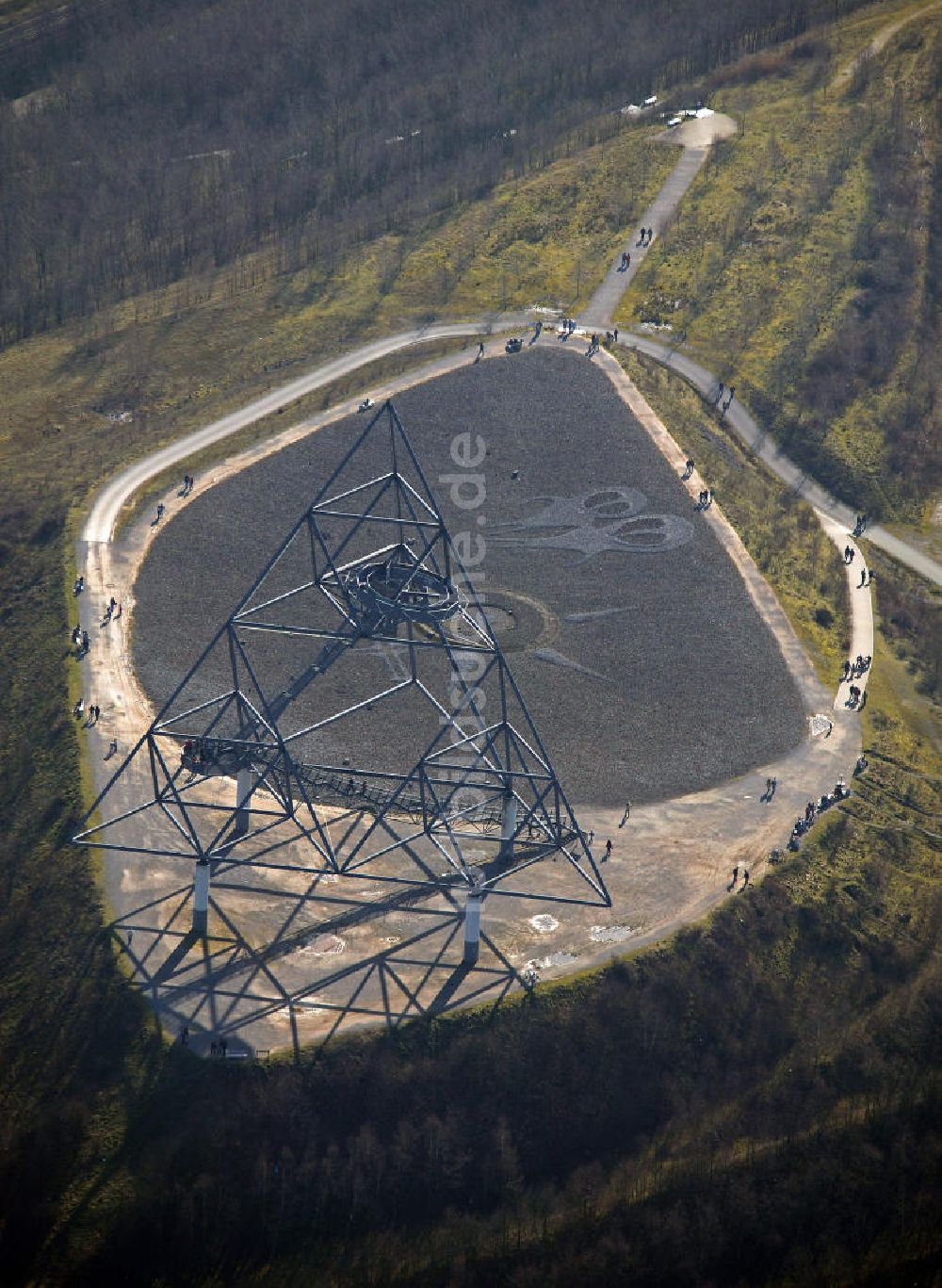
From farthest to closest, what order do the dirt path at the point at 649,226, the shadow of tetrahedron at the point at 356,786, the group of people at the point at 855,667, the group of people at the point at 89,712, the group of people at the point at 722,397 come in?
1. the dirt path at the point at 649,226
2. the group of people at the point at 722,397
3. the group of people at the point at 855,667
4. the group of people at the point at 89,712
5. the shadow of tetrahedron at the point at 356,786

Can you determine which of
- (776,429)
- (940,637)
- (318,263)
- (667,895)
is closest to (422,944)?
(667,895)

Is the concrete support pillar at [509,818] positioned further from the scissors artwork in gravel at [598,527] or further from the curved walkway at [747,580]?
the scissors artwork in gravel at [598,527]

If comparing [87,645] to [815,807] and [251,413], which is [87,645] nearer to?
[251,413]

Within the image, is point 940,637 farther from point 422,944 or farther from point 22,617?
point 22,617

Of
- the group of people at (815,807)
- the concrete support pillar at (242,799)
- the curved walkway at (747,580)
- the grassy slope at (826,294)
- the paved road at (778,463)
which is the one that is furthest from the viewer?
the grassy slope at (826,294)

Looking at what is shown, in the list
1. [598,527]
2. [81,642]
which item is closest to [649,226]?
[598,527]

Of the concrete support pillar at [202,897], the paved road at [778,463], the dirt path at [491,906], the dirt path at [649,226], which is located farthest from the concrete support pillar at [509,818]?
the dirt path at [649,226]
